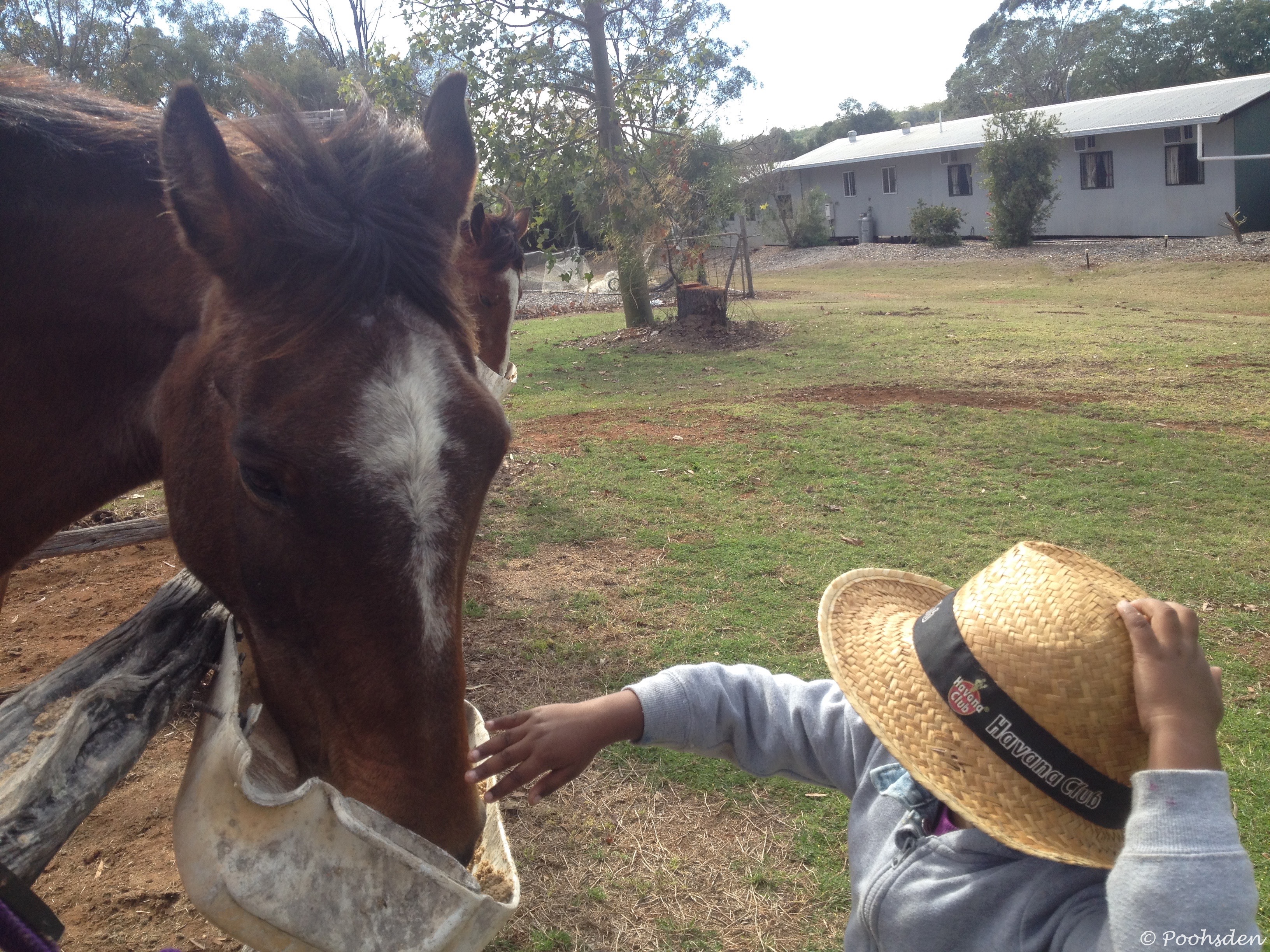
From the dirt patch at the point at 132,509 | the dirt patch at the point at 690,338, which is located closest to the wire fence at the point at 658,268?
the dirt patch at the point at 690,338

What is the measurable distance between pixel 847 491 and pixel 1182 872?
18.6ft

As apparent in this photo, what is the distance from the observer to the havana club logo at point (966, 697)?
1.43 metres

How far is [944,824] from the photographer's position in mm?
1630

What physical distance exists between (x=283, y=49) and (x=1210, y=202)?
1060 inches

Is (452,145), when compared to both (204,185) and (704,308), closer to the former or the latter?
(204,185)

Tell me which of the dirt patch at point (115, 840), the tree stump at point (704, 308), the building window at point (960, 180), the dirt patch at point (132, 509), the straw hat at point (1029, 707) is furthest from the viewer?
the building window at point (960, 180)

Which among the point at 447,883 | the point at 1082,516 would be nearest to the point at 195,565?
the point at 447,883

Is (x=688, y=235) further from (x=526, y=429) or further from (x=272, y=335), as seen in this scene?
(x=272, y=335)

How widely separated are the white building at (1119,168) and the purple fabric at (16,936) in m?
28.1

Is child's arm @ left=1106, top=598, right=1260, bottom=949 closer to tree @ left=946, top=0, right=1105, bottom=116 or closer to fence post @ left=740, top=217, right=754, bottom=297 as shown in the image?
fence post @ left=740, top=217, right=754, bottom=297

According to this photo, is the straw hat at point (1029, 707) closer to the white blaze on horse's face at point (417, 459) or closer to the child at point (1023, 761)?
the child at point (1023, 761)

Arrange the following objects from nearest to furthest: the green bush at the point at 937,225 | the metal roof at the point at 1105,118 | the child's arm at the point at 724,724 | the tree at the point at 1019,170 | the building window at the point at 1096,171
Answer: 1. the child's arm at the point at 724,724
2. the metal roof at the point at 1105,118
3. the tree at the point at 1019,170
4. the building window at the point at 1096,171
5. the green bush at the point at 937,225

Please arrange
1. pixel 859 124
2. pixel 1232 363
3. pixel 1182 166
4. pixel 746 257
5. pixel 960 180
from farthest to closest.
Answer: pixel 859 124 → pixel 960 180 → pixel 1182 166 → pixel 746 257 → pixel 1232 363

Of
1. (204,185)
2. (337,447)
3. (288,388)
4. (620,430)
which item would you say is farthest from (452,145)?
(620,430)
